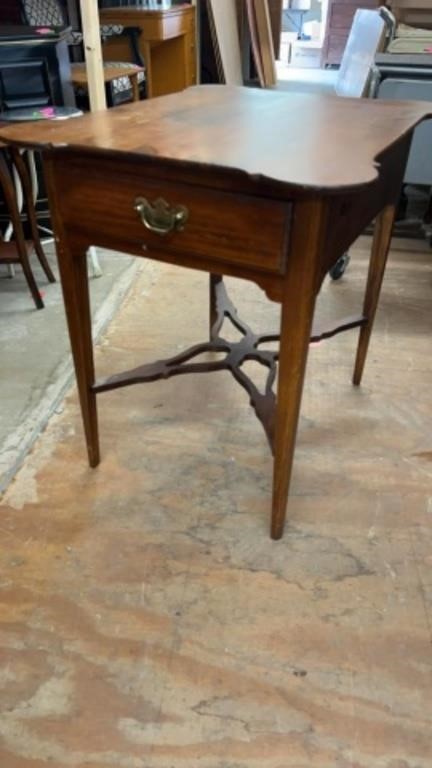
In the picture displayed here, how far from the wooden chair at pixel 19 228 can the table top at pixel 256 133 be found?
69cm

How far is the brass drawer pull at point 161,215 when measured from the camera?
2.79ft

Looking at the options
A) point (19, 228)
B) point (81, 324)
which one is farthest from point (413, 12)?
point (81, 324)

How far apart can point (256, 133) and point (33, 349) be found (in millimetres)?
1009

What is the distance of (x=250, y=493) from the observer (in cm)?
124

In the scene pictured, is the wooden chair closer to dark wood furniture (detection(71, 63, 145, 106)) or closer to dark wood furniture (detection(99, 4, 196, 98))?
dark wood furniture (detection(71, 63, 145, 106))

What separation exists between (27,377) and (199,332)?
52 centimetres

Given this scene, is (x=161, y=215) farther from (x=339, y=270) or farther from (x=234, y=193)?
(x=339, y=270)

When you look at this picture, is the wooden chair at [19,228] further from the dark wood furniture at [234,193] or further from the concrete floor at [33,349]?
the dark wood furniture at [234,193]

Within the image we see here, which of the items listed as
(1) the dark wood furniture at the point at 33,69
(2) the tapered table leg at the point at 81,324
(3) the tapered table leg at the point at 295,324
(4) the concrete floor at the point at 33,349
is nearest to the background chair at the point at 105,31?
(1) the dark wood furniture at the point at 33,69

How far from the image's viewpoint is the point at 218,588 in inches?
Result: 40.8

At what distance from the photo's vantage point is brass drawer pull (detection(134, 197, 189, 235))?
849mm

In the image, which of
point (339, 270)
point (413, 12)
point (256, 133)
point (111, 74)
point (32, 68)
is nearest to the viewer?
point (256, 133)

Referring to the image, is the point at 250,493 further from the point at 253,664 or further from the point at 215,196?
the point at 215,196

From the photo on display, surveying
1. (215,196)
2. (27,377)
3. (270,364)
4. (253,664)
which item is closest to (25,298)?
(27,377)
